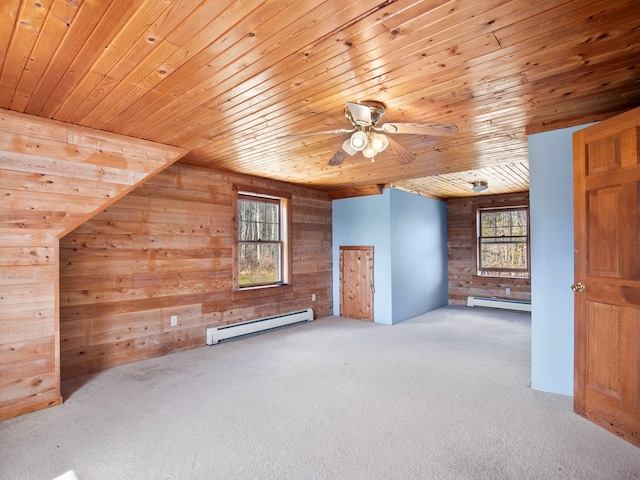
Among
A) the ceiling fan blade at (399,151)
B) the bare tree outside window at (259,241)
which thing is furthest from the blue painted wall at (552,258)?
the bare tree outside window at (259,241)

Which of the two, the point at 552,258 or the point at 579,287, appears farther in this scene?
the point at 552,258

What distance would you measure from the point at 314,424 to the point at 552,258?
2399 millimetres

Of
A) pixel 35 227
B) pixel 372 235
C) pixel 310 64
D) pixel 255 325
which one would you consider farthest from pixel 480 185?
pixel 35 227

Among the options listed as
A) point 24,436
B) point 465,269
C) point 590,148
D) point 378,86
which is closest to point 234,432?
point 24,436

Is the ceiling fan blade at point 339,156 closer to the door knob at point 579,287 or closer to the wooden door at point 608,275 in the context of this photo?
the wooden door at point 608,275

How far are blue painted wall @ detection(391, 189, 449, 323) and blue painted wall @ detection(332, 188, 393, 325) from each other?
117 millimetres

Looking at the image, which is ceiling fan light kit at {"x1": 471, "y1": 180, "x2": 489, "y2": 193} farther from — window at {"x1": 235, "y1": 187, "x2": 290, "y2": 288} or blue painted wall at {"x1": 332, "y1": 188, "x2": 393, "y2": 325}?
window at {"x1": 235, "y1": 187, "x2": 290, "y2": 288}

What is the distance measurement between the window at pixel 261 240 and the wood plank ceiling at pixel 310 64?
202cm

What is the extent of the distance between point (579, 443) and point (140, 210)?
14.6 ft

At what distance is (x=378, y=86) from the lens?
2.29 m

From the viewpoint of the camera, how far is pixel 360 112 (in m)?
2.29

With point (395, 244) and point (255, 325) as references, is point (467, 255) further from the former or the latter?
point (255, 325)

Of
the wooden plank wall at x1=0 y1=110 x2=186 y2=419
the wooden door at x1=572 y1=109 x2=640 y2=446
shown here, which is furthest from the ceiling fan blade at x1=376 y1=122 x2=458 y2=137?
the wooden plank wall at x1=0 y1=110 x2=186 y2=419

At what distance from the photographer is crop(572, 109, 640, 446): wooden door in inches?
90.5
